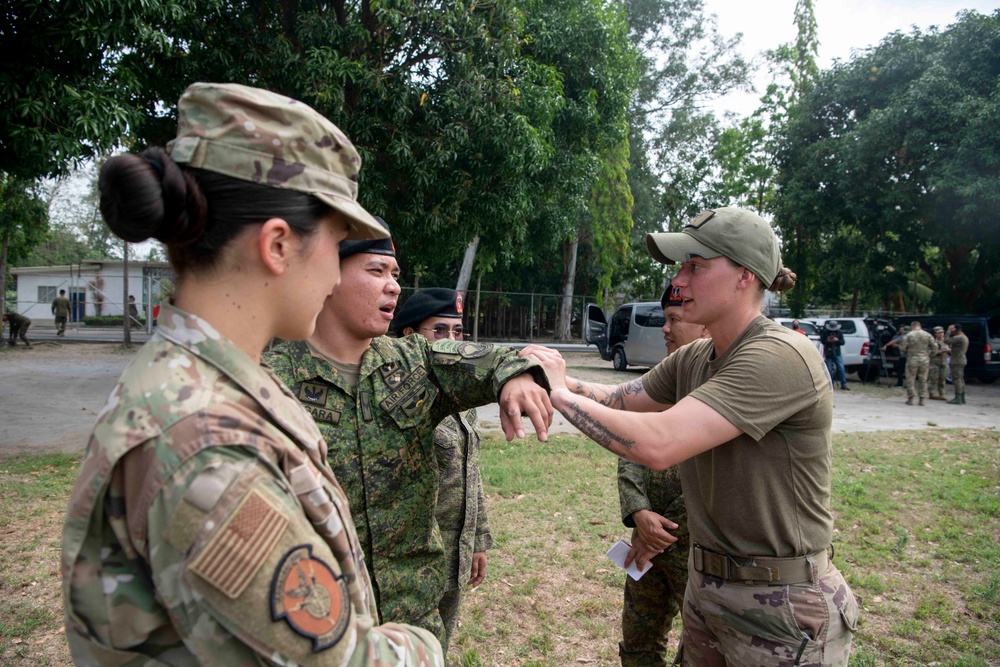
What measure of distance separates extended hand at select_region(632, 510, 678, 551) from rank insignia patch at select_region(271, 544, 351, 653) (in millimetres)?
2211

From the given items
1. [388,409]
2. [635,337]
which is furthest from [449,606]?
[635,337]

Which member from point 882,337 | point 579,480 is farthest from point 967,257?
point 579,480

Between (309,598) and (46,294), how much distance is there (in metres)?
40.2

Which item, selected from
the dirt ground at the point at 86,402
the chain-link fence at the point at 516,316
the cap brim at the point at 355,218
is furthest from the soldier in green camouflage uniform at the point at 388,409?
the chain-link fence at the point at 516,316

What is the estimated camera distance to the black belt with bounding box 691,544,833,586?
7.21 ft

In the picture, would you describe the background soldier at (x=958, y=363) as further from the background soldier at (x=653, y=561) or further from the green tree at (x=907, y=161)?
the background soldier at (x=653, y=561)

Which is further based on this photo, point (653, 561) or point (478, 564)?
point (478, 564)

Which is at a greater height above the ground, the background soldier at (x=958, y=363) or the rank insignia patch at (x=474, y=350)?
the rank insignia patch at (x=474, y=350)

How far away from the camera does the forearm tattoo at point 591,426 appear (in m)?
2.25

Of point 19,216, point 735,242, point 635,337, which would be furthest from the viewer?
point 635,337

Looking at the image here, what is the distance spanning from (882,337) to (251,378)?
2240 centimetres

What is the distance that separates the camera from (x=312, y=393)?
241 cm

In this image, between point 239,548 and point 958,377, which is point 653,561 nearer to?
point 239,548

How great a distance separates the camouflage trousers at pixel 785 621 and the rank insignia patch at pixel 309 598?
164 centimetres
